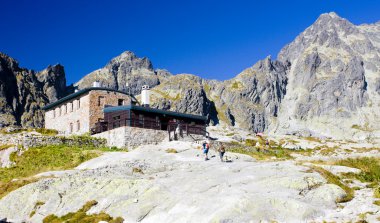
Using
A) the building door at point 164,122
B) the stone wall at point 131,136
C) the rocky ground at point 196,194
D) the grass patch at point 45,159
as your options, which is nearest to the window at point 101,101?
the stone wall at point 131,136

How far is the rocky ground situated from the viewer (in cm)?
2542

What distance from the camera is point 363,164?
137ft

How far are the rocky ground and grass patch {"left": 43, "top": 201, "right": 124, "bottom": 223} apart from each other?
48 cm

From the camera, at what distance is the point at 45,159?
53000mm

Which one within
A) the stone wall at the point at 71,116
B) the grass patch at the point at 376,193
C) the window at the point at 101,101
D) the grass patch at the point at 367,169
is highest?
the window at the point at 101,101

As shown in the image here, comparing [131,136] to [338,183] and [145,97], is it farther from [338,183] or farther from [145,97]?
[338,183]

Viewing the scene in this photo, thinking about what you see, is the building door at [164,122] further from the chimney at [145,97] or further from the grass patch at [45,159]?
the grass patch at [45,159]

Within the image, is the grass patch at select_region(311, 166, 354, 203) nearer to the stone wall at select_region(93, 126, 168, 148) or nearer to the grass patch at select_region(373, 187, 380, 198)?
the grass patch at select_region(373, 187, 380, 198)

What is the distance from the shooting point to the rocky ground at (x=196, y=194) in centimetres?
2542

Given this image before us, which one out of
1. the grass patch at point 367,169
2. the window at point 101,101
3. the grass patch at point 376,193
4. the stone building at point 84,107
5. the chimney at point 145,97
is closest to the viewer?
the grass patch at point 376,193

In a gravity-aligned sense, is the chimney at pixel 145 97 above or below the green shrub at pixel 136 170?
above

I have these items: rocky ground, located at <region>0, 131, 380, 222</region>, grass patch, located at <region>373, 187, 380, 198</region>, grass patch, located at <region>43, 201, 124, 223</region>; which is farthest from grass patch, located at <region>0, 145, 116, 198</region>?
grass patch, located at <region>373, 187, 380, 198</region>

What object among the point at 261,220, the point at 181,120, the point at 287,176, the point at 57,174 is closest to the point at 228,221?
the point at 261,220

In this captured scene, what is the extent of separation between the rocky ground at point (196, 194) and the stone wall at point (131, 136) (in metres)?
18.5
